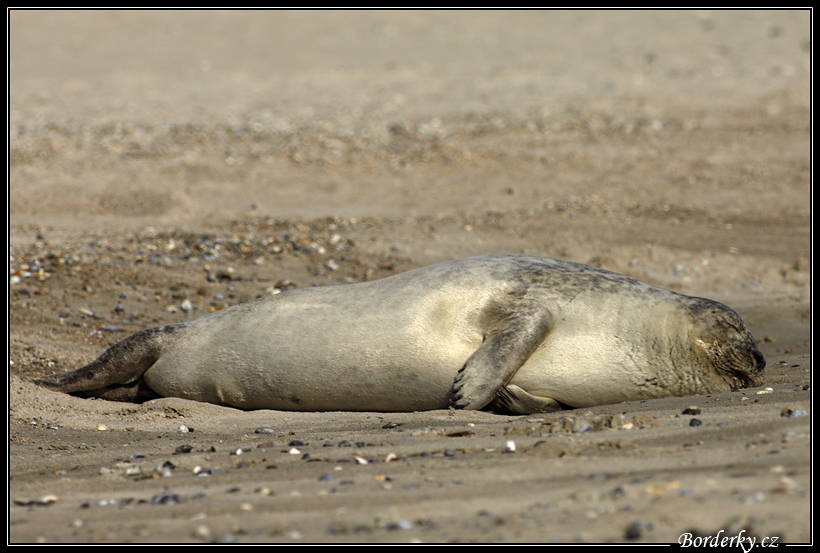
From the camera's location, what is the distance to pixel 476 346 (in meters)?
4.65

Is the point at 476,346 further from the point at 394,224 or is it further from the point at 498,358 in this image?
the point at 394,224

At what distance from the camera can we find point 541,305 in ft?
15.2

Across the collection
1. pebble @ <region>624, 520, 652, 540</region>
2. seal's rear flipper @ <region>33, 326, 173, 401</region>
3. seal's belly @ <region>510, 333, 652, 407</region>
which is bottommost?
seal's rear flipper @ <region>33, 326, 173, 401</region>

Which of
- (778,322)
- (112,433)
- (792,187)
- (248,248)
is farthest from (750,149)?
(112,433)

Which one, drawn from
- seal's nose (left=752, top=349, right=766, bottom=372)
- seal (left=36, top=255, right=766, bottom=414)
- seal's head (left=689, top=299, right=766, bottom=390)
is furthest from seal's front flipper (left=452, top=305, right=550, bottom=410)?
seal's nose (left=752, top=349, right=766, bottom=372)

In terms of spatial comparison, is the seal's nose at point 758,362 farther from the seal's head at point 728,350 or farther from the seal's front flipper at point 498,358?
the seal's front flipper at point 498,358

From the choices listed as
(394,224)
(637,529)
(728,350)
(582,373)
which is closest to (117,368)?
(582,373)

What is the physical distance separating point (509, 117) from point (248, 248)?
19.3 ft

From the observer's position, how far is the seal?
4539 mm

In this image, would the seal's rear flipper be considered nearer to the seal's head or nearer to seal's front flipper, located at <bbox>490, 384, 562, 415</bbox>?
seal's front flipper, located at <bbox>490, 384, 562, 415</bbox>

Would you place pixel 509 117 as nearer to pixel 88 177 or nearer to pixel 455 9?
pixel 88 177

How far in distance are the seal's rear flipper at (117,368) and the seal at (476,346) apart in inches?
2.0

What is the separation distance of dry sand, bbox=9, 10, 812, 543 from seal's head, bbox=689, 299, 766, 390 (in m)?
0.33

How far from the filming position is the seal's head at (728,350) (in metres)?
4.60
